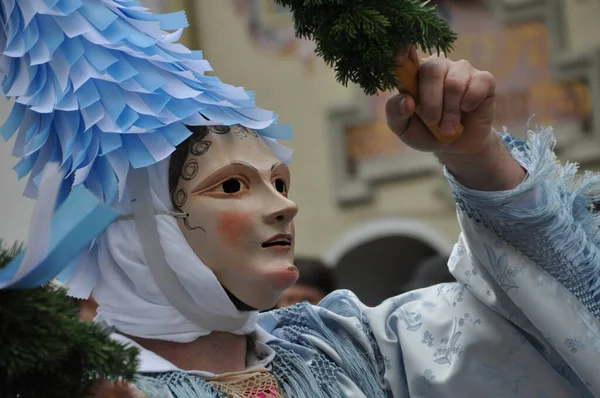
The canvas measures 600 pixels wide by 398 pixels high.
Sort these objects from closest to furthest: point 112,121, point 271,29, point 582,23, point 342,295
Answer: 1. point 112,121
2. point 342,295
3. point 582,23
4. point 271,29

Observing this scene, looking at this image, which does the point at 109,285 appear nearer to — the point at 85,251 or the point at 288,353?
the point at 85,251

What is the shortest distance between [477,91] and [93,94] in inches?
26.3

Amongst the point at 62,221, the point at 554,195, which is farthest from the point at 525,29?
the point at 62,221

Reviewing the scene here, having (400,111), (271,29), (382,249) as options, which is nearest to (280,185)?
(400,111)

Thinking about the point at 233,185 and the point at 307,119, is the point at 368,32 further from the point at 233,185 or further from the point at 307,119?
the point at 307,119

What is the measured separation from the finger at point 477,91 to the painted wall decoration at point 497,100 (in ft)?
19.8

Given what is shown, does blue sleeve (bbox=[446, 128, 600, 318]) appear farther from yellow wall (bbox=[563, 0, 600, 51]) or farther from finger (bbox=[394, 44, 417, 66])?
yellow wall (bbox=[563, 0, 600, 51])

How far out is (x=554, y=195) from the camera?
2328mm

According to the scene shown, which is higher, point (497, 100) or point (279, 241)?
point (279, 241)

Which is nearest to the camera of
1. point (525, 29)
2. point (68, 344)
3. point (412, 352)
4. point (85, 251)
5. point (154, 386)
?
point (68, 344)

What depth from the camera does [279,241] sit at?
217 cm

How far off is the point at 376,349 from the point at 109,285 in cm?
57

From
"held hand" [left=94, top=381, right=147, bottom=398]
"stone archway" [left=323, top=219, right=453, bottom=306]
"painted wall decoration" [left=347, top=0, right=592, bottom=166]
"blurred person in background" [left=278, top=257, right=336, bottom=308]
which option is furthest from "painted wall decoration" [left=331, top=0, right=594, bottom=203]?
"held hand" [left=94, top=381, right=147, bottom=398]

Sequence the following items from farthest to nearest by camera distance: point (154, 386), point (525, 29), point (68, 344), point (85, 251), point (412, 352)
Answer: point (525, 29) → point (412, 352) → point (85, 251) → point (154, 386) → point (68, 344)
